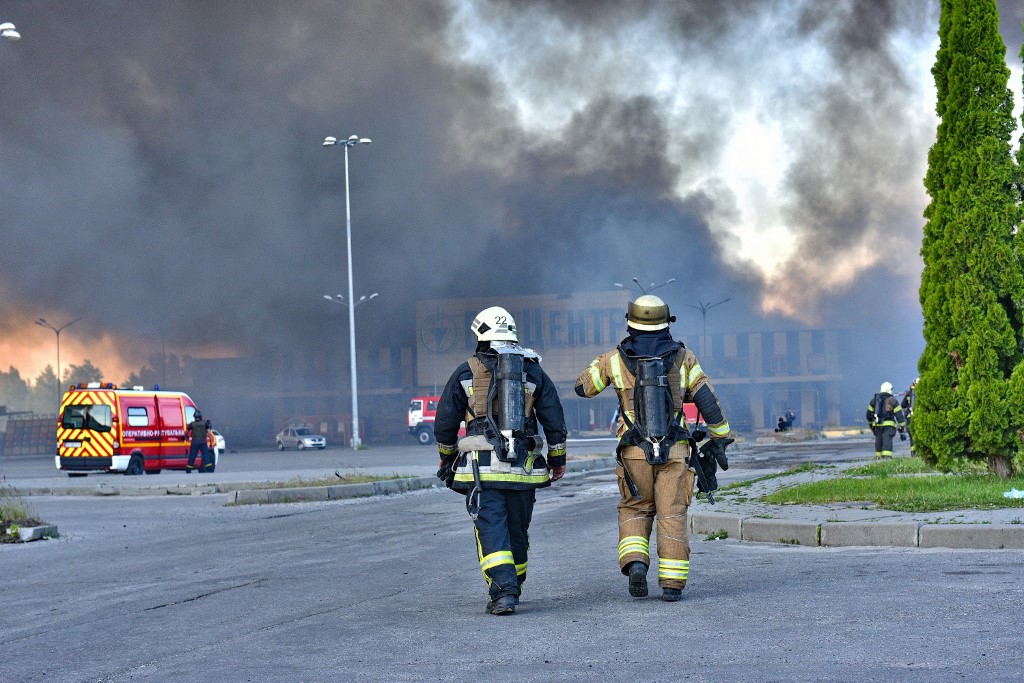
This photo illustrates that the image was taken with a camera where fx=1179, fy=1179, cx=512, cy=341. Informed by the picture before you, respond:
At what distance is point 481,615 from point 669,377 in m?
1.80

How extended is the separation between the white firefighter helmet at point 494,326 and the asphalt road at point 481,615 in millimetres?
1593

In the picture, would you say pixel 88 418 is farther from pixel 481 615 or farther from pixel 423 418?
pixel 423 418

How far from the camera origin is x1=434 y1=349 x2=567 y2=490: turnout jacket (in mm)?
6812

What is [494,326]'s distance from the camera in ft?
23.0

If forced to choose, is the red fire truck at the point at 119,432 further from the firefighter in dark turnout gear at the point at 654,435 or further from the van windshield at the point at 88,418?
the firefighter in dark turnout gear at the point at 654,435

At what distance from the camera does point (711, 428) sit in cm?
716

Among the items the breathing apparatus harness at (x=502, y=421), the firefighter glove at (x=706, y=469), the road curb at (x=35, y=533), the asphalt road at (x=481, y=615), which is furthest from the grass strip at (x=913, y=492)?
the road curb at (x=35, y=533)

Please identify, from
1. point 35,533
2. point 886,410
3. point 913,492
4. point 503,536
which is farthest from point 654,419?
point 886,410

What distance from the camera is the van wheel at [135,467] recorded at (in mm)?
27173

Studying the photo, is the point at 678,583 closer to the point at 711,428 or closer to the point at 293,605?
the point at 711,428

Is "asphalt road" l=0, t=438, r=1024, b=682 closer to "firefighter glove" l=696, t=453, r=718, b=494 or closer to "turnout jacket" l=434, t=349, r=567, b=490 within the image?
"firefighter glove" l=696, t=453, r=718, b=494

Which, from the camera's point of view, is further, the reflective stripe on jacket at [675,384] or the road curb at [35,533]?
the road curb at [35,533]

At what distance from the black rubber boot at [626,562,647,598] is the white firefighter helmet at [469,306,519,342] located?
151 centimetres

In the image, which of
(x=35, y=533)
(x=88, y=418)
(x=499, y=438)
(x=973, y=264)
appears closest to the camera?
(x=499, y=438)
